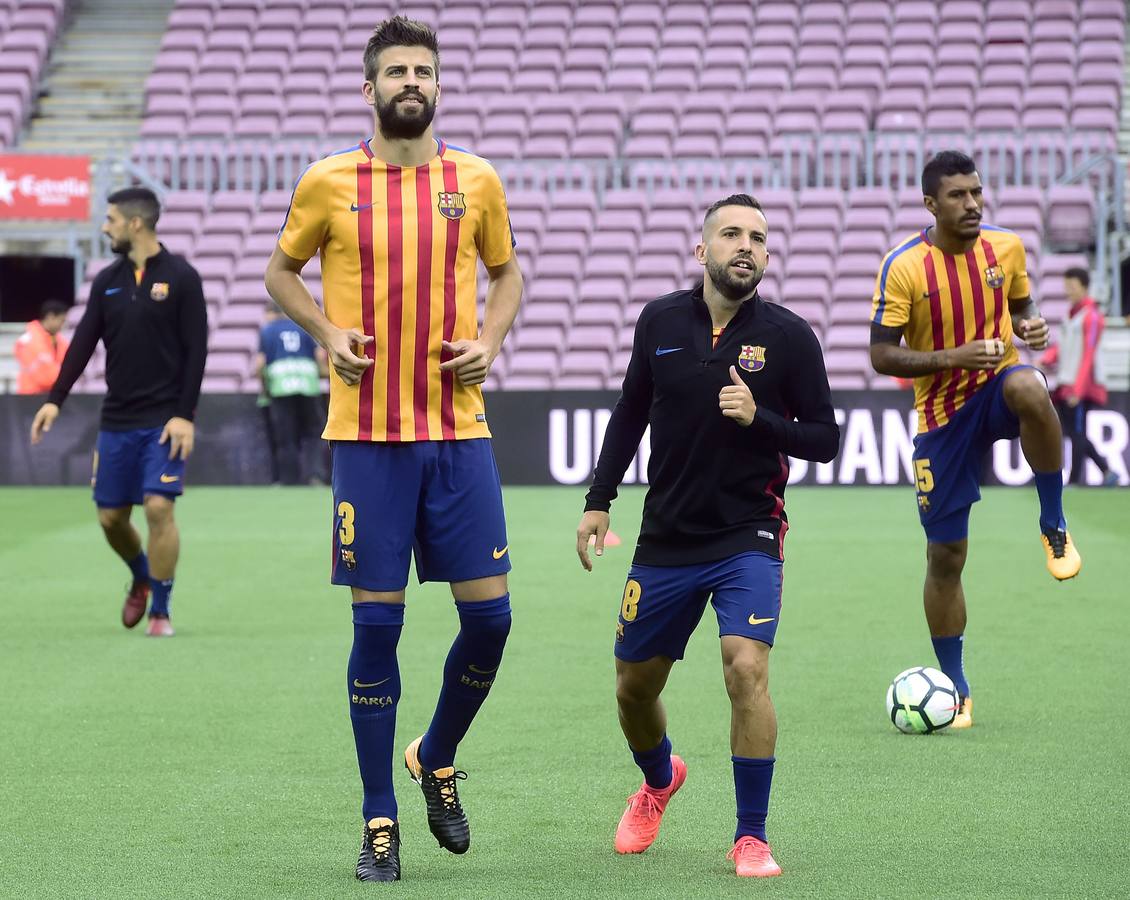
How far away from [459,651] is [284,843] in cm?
69

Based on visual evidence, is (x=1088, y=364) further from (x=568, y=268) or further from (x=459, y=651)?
(x=459, y=651)

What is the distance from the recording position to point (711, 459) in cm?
479

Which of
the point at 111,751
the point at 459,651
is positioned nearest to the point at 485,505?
the point at 459,651

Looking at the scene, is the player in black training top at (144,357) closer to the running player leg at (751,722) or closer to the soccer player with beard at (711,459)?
the soccer player with beard at (711,459)

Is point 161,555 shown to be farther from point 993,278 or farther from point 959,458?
point 993,278

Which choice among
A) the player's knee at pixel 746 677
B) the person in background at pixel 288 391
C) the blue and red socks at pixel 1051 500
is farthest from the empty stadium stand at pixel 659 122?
the player's knee at pixel 746 677

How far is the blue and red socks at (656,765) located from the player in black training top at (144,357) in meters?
4.13

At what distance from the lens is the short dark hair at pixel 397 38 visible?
4.62 metres

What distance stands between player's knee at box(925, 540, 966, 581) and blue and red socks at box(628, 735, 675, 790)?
1.99m

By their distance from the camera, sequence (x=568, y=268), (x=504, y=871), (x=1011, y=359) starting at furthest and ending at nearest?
1. (x=568, y=268)
2. (x=1011, y=359)
3. (x=504, y=871)

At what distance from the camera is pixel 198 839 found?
15.8 ft

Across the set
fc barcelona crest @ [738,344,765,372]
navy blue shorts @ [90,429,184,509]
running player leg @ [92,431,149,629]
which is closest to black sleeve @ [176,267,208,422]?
navy blue shorts @ [90,429,184,509]

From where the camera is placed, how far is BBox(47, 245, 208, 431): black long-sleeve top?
849cm

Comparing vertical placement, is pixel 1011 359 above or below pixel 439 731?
above
